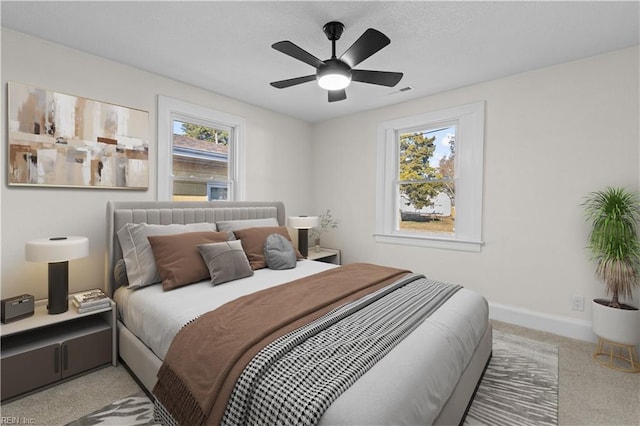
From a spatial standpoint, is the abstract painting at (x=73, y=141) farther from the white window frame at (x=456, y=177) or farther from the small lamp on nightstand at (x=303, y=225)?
the white window frame at (x=456, y=177)

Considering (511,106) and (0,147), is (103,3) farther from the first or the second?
(511,106)

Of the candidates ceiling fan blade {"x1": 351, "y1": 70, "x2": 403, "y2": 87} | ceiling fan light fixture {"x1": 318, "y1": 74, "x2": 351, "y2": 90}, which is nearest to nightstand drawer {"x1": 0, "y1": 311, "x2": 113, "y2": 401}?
ceiling fan light fixture {"x1": 318, "y1": 74, "x2": 351, "y2": 90}

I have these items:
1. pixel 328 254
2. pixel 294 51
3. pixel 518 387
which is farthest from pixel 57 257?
pixel 518 387

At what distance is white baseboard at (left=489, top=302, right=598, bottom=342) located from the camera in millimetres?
2848

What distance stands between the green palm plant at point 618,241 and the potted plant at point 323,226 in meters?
3.05

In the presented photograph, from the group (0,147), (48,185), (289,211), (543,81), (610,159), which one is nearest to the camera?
(0,147)

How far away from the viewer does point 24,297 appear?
213cm

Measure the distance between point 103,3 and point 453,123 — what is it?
11.6 feet

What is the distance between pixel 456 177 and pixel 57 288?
400 centimetres

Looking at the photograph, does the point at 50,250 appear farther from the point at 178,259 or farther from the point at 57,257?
the point at 178,259

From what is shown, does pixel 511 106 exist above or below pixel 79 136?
above

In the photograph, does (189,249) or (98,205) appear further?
(98,205)

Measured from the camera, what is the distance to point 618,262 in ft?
7.98

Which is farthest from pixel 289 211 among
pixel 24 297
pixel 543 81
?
pixel 543 81
